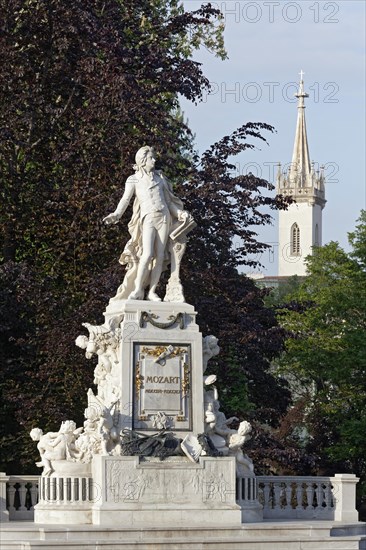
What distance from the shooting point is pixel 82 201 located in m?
34.6

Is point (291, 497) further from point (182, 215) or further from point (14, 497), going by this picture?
point (182, 215)

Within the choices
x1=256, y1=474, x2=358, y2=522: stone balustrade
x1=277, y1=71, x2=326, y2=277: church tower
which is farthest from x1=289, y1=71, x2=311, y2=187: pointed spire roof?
x1=256, y1=474, x2=358, y2=522: stone balustrade

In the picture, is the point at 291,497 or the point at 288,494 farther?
the point at 291,497

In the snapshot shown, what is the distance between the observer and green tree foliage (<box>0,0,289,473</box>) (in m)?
33.6

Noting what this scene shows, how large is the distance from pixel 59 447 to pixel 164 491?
1.80m

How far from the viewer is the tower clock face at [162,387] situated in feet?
87.0

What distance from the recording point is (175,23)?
38812 mm

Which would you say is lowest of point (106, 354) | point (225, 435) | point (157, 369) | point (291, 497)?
point (291, 497)

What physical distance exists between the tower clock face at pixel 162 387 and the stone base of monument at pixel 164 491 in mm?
681

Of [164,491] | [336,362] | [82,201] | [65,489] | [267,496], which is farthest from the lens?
[336,362]

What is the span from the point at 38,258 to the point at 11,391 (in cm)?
385

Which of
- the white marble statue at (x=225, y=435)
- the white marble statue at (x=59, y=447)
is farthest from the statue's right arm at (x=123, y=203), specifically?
the white marble statue at (x=59, y=447)

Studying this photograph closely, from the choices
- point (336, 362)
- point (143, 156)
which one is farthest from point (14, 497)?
point (336, 362)

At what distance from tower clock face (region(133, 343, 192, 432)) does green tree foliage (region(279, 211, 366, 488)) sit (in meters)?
19.0
